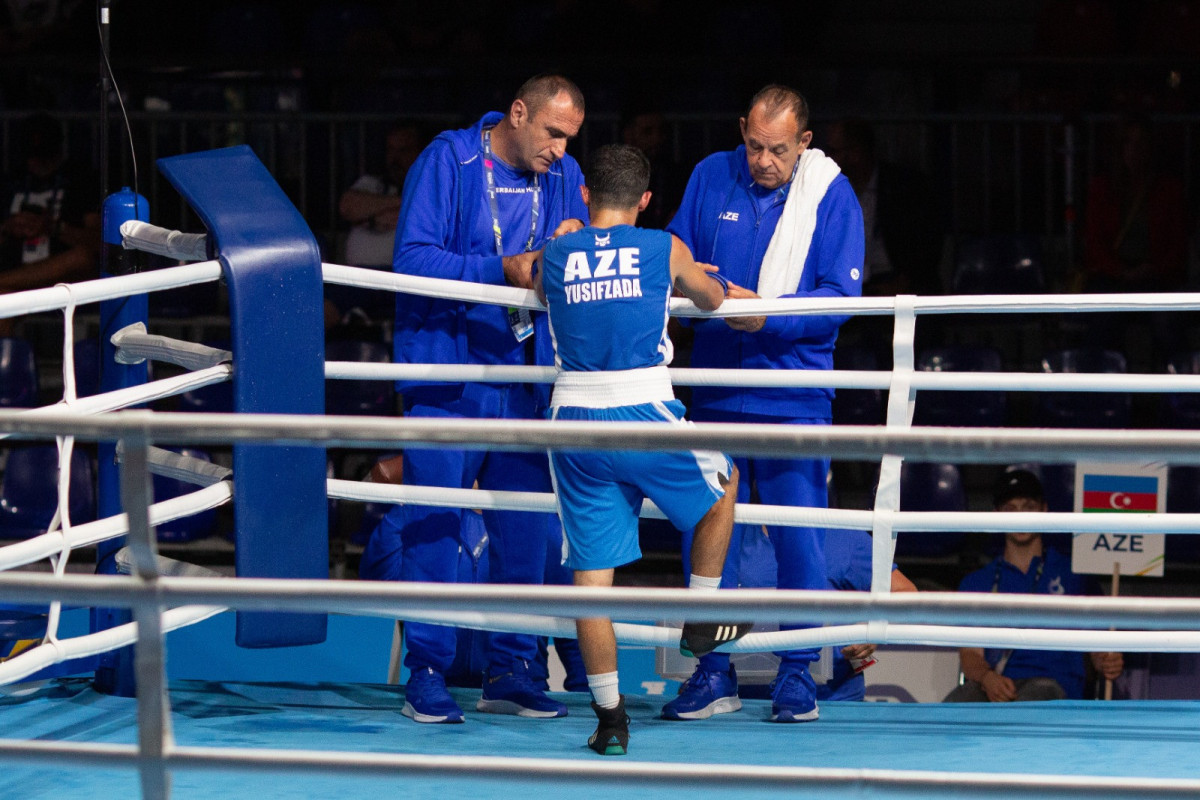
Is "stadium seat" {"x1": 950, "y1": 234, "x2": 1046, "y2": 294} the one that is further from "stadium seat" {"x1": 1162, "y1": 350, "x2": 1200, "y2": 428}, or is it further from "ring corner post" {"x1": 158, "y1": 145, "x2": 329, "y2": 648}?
"ring corner post" {"x1": 158, "y1": 145, "x2": 329, "y2": 648}

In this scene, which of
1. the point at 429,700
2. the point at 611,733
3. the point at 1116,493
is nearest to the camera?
the point at 611,733

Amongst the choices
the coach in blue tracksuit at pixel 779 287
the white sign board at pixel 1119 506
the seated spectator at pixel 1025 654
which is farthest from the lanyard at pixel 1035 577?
the coach in blue tracksuit at pixel 779 287

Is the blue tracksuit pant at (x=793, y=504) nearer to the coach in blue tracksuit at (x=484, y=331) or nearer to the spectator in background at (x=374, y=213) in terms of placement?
the coach in blue tracksuit at (x=484, y=331)

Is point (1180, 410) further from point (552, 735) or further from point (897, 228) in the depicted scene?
point (552, 735)

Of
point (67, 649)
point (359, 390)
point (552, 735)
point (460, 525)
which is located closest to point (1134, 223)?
point (359, 390)

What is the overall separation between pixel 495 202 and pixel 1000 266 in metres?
4.05

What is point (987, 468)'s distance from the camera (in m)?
6.72

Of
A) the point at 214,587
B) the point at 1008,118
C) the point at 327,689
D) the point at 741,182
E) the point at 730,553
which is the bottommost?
the point at 327,689

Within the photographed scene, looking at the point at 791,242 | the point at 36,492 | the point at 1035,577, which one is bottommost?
the point at 1035,577

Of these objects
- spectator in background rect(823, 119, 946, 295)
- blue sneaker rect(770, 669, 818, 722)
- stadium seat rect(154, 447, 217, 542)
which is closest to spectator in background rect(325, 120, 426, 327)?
stadium seat rect(154, 447, 217, 542)

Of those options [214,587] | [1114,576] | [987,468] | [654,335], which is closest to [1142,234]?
[987,468]

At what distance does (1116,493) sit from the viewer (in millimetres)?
4582

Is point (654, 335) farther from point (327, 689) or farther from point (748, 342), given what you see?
point (327, 689)

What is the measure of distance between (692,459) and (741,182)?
2.91ft
